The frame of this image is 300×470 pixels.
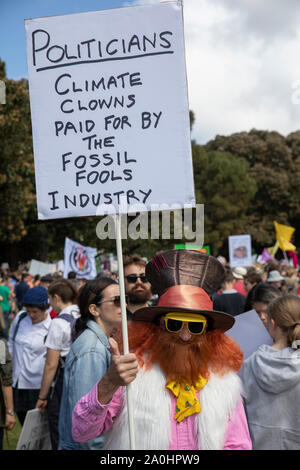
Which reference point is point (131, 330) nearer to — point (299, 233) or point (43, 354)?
point (43, 354)

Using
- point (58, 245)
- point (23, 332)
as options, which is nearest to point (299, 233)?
point (58, 245)

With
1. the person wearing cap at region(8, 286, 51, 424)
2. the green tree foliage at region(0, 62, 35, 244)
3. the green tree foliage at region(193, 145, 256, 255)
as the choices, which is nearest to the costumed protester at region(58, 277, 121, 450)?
the person wearing cap at region(8, 286, 51, 424)

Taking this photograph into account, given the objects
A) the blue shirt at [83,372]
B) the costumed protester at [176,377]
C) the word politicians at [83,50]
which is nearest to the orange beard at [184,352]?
the costumed protester at [176,377]

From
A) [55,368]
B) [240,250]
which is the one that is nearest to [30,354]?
[55,368]

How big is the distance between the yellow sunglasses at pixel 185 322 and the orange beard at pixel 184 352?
4 cm

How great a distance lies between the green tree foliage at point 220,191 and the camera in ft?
132

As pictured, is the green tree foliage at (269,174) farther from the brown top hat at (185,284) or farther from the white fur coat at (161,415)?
the white fur coat at (161,415)

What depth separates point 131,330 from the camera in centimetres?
266

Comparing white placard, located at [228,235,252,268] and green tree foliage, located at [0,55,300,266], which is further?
green tree foliage, located at [0,55,300,266]

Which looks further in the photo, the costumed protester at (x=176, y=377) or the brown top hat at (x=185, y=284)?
the brown top hat at (x=185, y=284)

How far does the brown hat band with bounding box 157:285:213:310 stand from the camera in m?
2.53

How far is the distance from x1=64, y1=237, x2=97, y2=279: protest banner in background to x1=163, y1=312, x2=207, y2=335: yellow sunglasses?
9248 mm

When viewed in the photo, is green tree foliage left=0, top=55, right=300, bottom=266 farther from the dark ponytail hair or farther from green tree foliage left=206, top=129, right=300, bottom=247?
Result: the dark ponytail hair

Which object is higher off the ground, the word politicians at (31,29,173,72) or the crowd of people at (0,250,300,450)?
the word politicians at (31,29,173,72)
